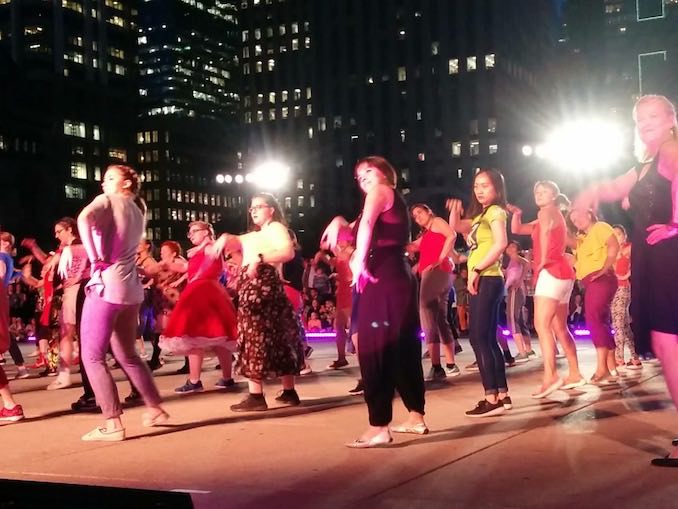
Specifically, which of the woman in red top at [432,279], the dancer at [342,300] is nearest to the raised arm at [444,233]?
the woman in red top at [432,279]

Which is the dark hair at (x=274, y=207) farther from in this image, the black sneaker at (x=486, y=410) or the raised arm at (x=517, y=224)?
the raised arm at (x=517, y=224)

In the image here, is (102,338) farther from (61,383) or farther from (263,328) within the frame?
(61,383)

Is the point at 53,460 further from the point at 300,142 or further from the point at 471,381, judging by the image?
the point at 300,142

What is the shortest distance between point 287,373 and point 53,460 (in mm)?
2560

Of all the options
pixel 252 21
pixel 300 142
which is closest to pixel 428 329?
pixel 300 142

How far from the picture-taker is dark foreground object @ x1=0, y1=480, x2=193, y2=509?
9.84 ft

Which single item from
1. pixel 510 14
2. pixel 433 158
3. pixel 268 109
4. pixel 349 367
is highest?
pixel 510 14

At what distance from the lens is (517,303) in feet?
42.7

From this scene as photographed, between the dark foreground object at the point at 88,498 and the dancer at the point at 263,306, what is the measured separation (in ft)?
15.2

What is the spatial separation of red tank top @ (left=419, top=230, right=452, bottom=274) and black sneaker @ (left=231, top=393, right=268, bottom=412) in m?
3.13

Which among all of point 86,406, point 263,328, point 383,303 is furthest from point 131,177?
point 86,406

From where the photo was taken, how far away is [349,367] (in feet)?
40.1

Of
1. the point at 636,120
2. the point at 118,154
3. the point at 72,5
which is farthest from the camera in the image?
the point at 72,5

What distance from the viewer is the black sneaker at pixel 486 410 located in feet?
23.6
